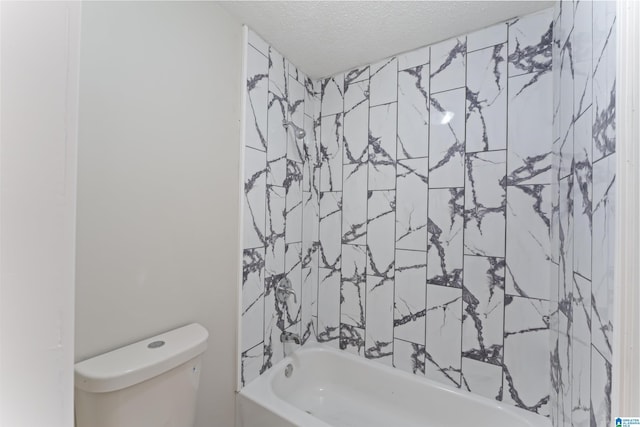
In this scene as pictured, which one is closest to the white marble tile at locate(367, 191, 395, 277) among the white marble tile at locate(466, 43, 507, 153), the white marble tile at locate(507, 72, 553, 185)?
the white marble tile at locate(466, 43, 507, 153)

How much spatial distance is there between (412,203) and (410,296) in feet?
1.81

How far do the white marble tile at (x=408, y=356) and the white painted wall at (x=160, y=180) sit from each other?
0.95 meters

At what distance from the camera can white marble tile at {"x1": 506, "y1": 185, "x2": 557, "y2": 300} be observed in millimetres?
1299

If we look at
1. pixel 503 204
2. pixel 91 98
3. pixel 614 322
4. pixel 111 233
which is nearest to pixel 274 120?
pixel 91 98

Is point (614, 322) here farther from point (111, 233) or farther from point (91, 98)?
point (91, 98)

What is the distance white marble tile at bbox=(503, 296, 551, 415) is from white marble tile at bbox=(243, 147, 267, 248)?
1.34 m

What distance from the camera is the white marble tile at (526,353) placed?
4.25 ft

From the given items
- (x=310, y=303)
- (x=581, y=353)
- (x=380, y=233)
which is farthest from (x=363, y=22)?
(x=310, y=303)

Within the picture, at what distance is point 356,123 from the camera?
1.84 meters

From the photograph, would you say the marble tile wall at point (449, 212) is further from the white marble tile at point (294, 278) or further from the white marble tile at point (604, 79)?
the white marble tile at point (604, 79)

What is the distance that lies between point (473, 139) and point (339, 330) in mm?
1446

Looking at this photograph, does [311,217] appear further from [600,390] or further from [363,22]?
[600,390]

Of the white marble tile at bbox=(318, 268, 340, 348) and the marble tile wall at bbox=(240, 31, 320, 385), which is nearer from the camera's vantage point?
the marble tile wall at bbox=(240, 31, 320, 385)

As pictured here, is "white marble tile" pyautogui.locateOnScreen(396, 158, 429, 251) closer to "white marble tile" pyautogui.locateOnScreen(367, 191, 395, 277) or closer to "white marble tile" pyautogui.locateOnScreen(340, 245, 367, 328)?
"white marble tile" pyautogui.locateOnScreen(367, 191, 395, 277)
